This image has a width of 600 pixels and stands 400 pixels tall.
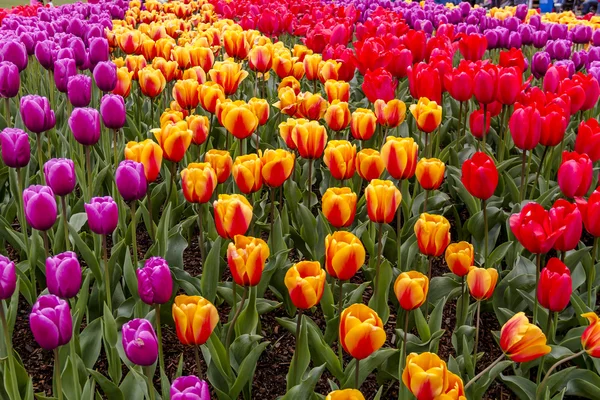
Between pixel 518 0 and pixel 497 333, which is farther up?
pixel 497 333

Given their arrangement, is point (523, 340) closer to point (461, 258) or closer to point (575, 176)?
point (461, 258)

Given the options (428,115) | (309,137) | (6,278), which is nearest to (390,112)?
(428,115)

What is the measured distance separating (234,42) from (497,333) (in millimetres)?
2670

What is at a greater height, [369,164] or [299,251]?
[369,164]

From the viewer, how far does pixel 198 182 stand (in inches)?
84.2

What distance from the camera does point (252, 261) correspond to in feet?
5.75

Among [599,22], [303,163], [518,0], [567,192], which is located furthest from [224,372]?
[518,0]

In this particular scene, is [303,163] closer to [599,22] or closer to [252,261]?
[252,261]

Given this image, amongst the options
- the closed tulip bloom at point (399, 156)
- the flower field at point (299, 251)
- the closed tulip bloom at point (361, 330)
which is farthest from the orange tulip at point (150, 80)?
the closed tulip bloom at point (361, 330)

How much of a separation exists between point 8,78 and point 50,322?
1.95 metres

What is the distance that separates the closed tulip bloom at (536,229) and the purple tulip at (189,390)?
107 cm

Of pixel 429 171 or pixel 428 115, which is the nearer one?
pixel 429 171

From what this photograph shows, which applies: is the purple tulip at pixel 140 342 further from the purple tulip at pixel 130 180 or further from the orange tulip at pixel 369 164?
the orange tulip at pixel 369 164

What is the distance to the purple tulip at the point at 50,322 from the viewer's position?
146cm
